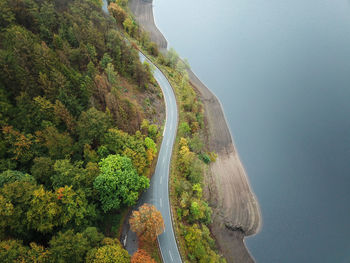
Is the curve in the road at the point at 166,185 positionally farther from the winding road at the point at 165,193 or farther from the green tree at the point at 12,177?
the green tree at the point at 12,177

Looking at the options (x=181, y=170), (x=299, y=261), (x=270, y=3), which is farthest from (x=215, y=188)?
(x=270, y=3)

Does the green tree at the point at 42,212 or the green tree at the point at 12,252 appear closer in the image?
the green tree at the point at 12,252

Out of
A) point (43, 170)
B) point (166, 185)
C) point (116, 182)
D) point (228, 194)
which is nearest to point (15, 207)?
point (43, 170)

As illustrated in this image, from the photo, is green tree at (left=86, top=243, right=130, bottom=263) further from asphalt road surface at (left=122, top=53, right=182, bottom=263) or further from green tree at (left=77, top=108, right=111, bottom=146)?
green tree at (left=77, top=108, right=111, bottom=146)

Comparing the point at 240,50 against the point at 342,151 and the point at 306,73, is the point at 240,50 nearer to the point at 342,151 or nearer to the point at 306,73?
the point at 306,73

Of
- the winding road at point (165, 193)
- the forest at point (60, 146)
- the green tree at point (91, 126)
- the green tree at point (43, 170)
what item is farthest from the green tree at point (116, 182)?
the green tree at point (43, 170)

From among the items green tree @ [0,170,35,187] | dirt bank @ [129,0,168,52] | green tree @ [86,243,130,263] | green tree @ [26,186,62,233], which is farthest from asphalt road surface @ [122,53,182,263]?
dirt bank @ [129,0,168,52]

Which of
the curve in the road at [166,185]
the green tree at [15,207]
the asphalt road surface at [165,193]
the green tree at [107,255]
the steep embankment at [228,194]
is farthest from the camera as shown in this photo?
the steep embankment at [228,194]
